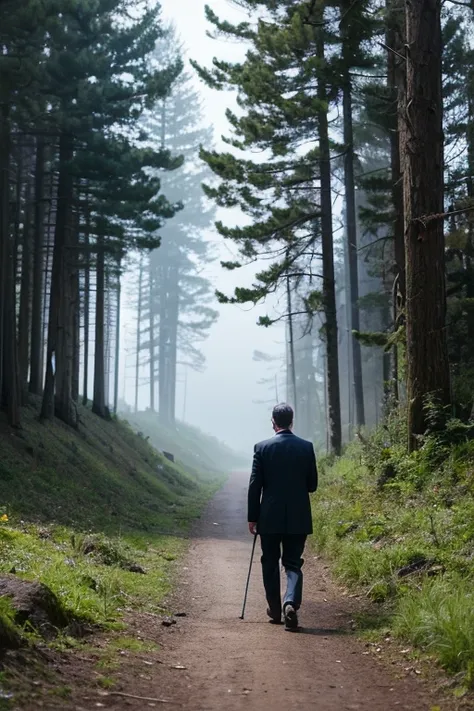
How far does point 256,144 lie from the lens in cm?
2105

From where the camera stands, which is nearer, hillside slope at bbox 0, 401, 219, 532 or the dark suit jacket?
the dark suit jacket

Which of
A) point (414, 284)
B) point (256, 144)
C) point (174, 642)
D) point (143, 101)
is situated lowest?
point (174, 642)

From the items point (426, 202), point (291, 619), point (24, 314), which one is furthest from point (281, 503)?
point (24, 314)

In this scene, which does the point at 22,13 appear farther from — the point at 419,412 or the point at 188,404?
the point at 188,404

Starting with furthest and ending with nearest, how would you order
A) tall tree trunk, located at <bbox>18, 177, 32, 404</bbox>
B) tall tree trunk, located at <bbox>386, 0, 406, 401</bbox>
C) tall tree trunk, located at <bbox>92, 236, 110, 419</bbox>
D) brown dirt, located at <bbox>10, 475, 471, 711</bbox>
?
1. tall tree trunk, located at <bbox>92, 236, 110, 419</bbox>
2. tall tree trunk, located at <bbox>18, 177, 32, 404</bbox>
3. tall tree trunk, located at <bbox>386, 0, 406, 401</bbox>
4. brown dirt, located at <bbox>10, 475, 471, 711</bbox>

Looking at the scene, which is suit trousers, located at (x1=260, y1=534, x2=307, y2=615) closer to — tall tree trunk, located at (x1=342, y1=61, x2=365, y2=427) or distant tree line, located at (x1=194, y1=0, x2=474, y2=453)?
distant tree line, located at (x1=194, y1=0, x2=474, y2=453)

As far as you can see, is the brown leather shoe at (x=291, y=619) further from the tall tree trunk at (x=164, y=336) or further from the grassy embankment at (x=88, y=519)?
the tall tree trunk at (x=164, y=336)

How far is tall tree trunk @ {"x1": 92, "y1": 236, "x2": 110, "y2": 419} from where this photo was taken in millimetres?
28672

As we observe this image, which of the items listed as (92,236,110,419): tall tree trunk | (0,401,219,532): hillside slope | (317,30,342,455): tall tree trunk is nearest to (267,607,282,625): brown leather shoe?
(0,401,219,532): hillside slope

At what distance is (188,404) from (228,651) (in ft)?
550

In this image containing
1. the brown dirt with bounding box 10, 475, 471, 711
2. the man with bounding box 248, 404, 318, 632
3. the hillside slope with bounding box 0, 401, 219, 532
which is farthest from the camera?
the hillside slope with bounding box 0, 401, 219, 532

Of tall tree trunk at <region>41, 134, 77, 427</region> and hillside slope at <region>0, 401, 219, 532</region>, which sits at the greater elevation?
tall tree trunk at <region>41, 134, 77, 427</region>

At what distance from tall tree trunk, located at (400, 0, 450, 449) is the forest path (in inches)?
133

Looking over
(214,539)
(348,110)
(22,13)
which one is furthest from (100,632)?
(348,110)
